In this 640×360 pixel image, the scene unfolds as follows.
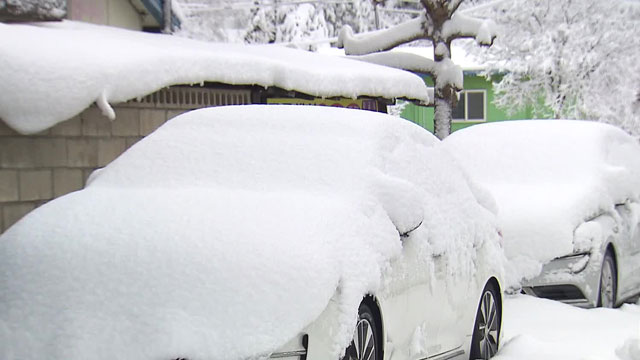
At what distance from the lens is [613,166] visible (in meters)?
10.4

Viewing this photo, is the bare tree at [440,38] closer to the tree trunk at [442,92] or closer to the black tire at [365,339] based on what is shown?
the tree trunk at [442,92]

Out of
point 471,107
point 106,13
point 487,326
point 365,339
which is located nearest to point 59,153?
point 106,13

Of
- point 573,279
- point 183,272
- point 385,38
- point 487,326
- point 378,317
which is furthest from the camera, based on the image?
point 385,38

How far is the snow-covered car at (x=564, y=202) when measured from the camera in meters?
8.90

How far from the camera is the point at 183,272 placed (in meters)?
4.81

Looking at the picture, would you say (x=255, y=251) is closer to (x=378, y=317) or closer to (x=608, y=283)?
(x=378, y=317)

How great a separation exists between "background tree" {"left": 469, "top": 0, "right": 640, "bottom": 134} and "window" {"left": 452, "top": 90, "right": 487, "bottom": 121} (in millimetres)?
5159

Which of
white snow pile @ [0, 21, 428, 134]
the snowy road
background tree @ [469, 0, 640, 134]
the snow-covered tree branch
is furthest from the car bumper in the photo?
background tree @ [469, 0, 640, 134]

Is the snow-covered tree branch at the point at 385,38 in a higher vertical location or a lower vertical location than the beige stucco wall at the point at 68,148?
higher

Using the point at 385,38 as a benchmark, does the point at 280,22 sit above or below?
above

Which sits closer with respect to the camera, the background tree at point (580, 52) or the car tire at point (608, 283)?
the car tire at point (608, 283)

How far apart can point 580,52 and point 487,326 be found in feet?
78.9

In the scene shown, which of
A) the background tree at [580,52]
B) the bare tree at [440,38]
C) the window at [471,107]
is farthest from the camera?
the window at [471,107]

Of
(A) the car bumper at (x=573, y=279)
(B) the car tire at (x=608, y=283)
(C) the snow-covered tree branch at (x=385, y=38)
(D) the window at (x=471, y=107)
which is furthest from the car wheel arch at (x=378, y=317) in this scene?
(D) the window at (x=471, y=107)
